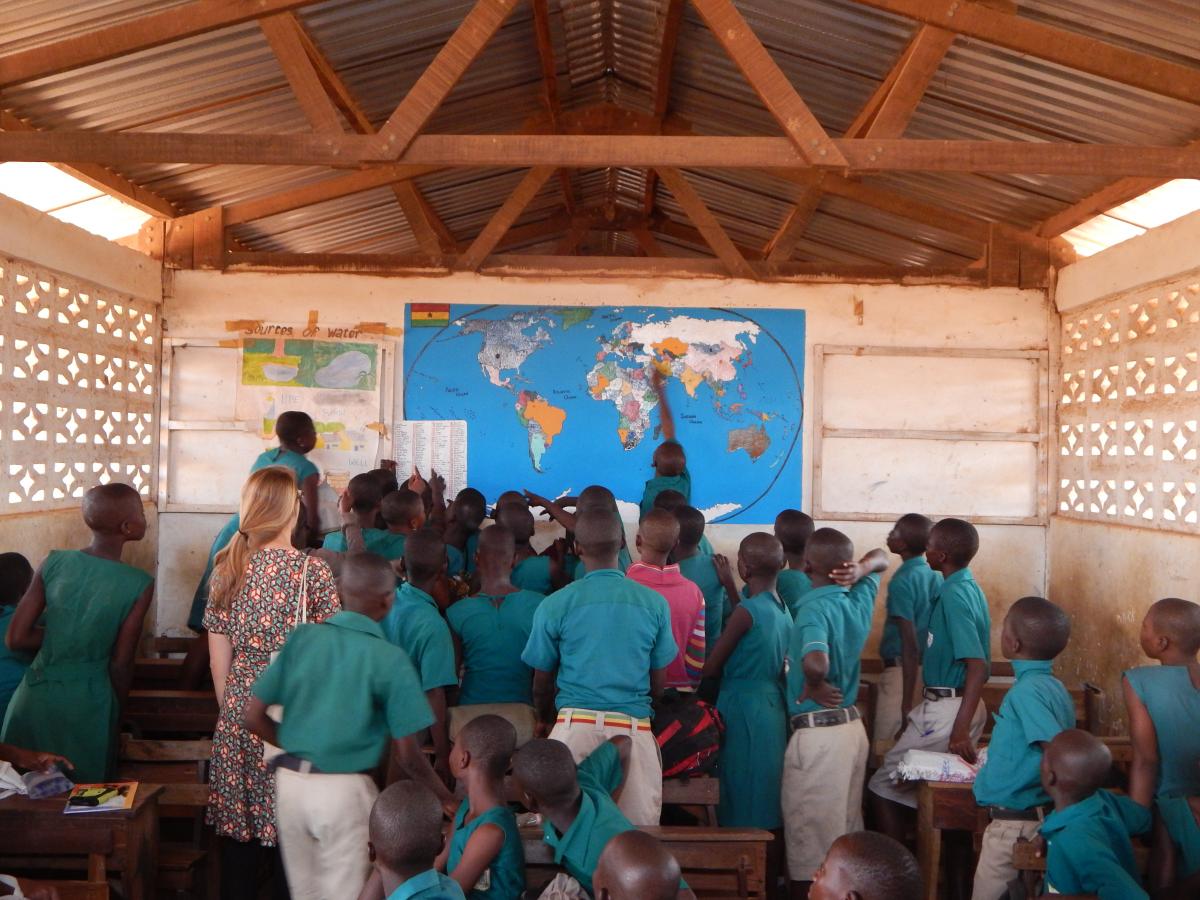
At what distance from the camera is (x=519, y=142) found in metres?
4.56

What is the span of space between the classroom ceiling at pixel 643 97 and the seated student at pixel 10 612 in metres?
1.80

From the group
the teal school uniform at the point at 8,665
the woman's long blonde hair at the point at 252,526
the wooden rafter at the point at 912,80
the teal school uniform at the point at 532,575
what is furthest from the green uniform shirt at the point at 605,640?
the wooden rafter at the point at 912,80

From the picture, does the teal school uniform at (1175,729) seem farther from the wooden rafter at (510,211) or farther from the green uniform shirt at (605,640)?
the wooden rafter at (510,211)

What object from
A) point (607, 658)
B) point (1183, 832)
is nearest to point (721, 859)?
point (607, 658)

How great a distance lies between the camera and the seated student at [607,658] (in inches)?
135

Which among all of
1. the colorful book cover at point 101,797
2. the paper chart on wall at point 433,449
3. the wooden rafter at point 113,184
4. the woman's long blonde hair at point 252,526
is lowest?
the colorful book cover at point 101,797

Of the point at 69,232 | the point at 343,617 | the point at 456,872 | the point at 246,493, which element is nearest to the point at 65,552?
the point at 246,493

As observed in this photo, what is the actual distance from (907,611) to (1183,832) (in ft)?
4.92

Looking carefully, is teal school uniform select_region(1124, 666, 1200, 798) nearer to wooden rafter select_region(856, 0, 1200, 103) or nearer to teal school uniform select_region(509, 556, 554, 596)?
wooden rafter select_region(856, 0, 1200, 103)

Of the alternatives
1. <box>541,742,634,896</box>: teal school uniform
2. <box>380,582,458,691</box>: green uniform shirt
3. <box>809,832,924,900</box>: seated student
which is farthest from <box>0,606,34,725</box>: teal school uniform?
<box>809,832,924,900</box>: seated student

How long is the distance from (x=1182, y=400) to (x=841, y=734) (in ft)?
8.81

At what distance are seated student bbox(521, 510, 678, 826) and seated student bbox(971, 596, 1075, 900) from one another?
1.01 meters

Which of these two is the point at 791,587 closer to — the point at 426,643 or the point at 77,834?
the point at 426,643

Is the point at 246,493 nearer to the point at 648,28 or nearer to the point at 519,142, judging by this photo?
the point at 519,142
